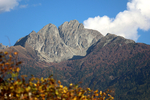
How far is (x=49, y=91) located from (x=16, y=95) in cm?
170

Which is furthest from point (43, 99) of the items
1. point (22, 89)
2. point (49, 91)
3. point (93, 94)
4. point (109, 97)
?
point (109, 97)

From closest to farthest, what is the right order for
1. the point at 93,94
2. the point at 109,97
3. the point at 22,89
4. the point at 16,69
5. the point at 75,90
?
the point at 22,89
the point at 16,69
the point at 75,90
the point at 93,94
the point at 109,97

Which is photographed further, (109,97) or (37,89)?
(109,97)

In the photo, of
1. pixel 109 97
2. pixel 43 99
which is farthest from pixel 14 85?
pixel 109 97

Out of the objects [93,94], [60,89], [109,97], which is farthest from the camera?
[109,97]

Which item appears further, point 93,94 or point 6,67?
point 93,94

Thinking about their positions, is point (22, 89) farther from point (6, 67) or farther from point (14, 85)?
point (6, 67)

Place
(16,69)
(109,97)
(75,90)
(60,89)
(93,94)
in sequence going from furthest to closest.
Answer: (109,97) → (93,94) → (75,90) → (60,89) → (16,69)

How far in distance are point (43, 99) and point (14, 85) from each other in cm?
161

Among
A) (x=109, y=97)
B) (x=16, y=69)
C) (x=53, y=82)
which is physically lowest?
(x=109, y=97)

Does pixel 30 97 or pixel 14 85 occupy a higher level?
pixel 14 85

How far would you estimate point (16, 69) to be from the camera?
9.55 m

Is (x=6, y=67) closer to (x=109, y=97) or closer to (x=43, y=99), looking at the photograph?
(x=43, y=99)

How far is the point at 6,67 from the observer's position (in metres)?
9.65
